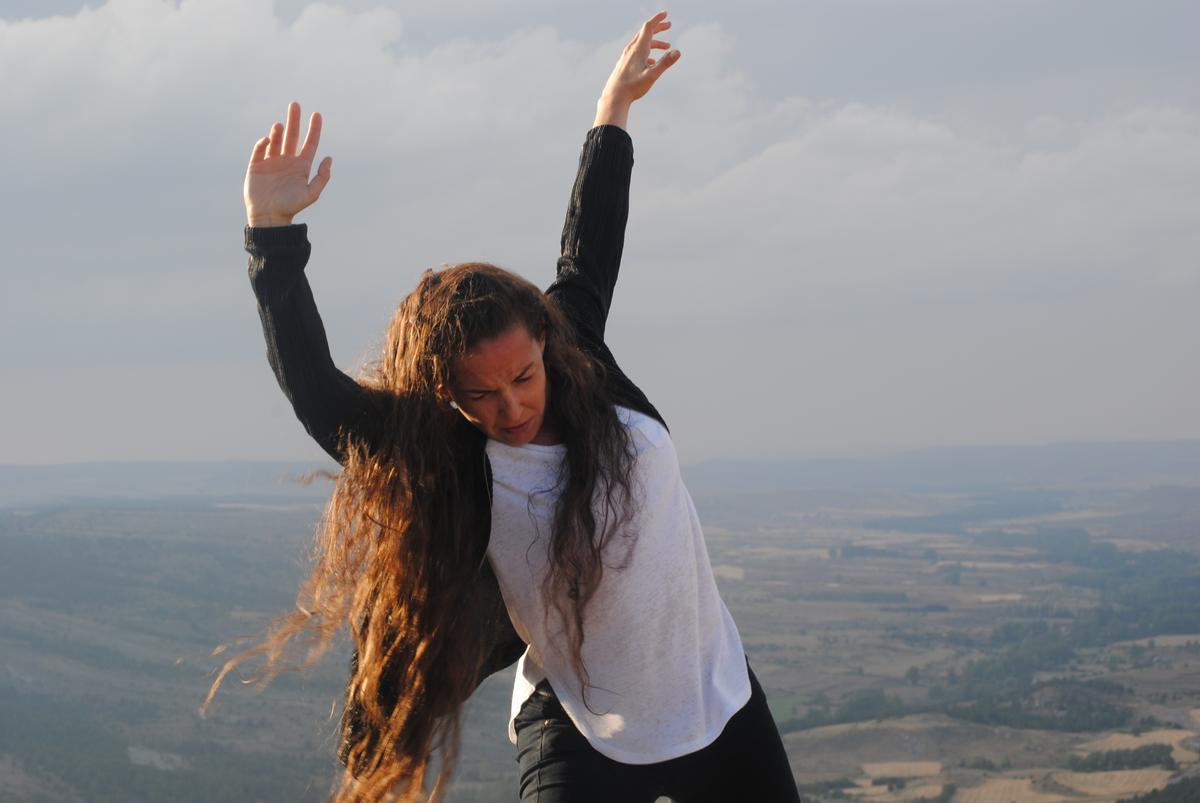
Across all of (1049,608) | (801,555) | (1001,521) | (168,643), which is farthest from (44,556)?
(1001,521)

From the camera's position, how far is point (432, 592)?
11.9 ft

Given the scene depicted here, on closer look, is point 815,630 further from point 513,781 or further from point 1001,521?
point 1001,521

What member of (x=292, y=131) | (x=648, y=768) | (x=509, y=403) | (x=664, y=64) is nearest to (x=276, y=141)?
(x=292, y=131)

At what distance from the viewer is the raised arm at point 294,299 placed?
345 centimetres

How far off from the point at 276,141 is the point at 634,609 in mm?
1681

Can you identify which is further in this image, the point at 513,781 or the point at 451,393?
the point at 513,781

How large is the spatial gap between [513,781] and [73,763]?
109 ft

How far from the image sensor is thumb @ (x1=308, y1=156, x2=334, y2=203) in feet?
12.3

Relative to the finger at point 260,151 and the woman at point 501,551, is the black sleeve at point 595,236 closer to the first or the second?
the woman at point 501,551

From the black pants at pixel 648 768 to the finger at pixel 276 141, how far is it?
5.71 ft

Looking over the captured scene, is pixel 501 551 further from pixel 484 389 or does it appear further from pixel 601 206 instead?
pixel 601 206

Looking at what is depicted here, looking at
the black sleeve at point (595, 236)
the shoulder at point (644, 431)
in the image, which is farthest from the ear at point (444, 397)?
the black sleeve at point (595, 236)

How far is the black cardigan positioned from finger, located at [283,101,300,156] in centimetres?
26

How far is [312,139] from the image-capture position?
3803 millimetres
